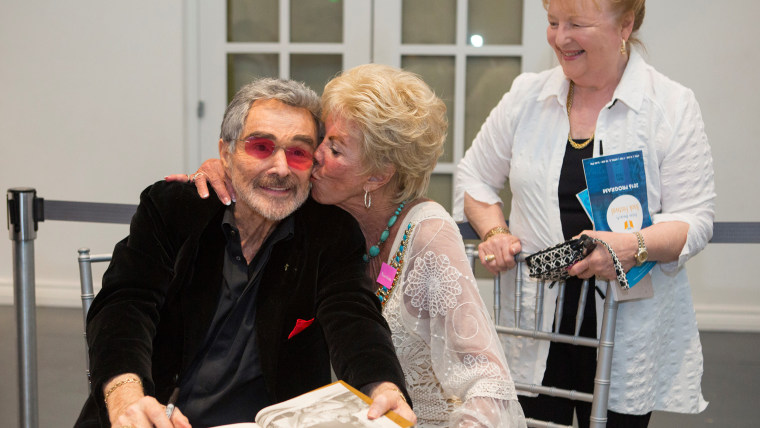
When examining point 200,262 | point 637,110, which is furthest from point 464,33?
point 200,262

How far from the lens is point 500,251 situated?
216cm

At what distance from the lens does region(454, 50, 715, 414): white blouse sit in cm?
207

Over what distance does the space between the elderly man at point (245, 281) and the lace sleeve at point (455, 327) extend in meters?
0.16

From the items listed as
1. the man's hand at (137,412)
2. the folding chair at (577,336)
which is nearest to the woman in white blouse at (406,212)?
the folding chair at (577,336)

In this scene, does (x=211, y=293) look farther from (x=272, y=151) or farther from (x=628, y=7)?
(x=628, y=7)

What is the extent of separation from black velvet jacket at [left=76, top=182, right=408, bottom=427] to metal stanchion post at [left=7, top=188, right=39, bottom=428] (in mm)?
821

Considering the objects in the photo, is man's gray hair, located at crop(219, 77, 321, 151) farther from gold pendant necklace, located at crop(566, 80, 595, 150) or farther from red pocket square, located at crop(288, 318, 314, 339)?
gold pendant necklace, located at crop(566, 80, 595, 150)

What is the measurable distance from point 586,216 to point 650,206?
0.18m

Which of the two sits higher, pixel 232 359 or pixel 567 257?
pixel 567 257

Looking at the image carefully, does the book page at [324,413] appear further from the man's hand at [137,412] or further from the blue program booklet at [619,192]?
the blue program booklet at [619,192]

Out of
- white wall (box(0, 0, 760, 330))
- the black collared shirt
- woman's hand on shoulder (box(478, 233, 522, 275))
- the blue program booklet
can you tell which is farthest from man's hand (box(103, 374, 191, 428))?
white wall (box(0, 0, 760, 330))

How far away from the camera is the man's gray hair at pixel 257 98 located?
5.74ft

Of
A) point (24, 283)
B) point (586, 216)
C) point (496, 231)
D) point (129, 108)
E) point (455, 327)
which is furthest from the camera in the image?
point (129, 108)

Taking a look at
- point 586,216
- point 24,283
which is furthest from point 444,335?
point 24,283
